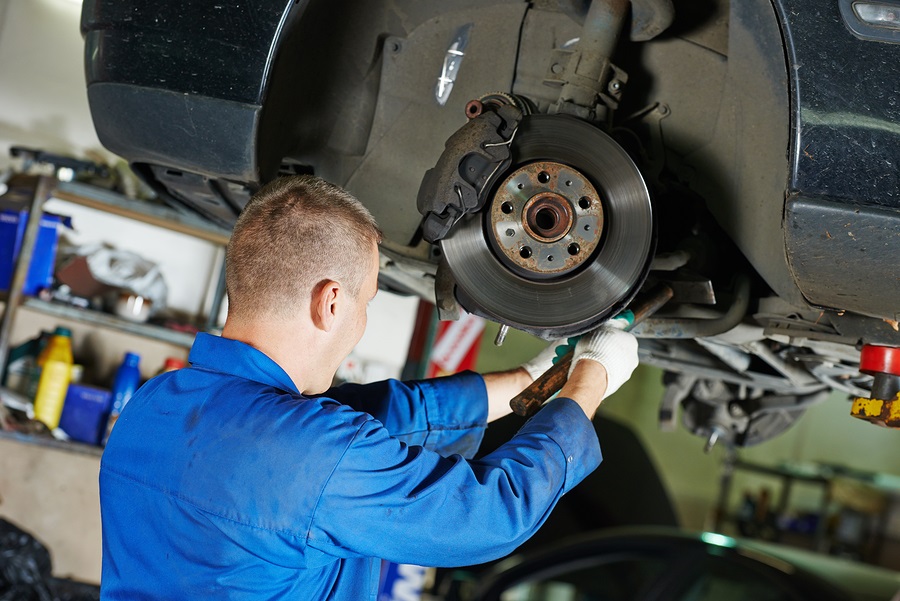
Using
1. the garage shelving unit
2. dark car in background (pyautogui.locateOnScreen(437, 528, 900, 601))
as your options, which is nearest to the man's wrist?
dark car in background (pyautogui.locateOnScreen(437, 528, 900, 601))

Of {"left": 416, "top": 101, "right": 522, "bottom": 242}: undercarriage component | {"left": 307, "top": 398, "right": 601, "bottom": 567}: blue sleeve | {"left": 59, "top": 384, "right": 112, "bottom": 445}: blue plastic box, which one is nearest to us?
{"left": 307, "top": 398, "right": 601, "bottom": 567}: blue sleeve

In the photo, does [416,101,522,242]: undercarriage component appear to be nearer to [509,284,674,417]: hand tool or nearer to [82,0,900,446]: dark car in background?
[82,0,900,446]: dark car in background

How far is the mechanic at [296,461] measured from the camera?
106 centimetres

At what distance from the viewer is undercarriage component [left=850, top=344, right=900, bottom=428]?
4.49ft

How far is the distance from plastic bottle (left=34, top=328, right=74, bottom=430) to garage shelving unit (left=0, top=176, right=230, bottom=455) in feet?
0.41

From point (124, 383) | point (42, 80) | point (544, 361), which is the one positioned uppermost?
point (42, 80)

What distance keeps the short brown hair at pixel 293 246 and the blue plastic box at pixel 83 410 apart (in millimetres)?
2162

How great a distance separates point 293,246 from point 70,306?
88.7 inches

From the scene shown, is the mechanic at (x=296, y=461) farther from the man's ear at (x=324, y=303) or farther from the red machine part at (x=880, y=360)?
the red machine part at (x=880, y=360)

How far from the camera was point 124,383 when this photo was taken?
10.6ft

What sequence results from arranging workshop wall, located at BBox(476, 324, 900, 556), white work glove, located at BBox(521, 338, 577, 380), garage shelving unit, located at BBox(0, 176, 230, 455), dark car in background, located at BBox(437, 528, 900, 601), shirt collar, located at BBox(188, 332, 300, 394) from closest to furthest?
shirt collar, located at BBox(188, 332, 300, 394)
white work glove, located at BBox(521, 338, 577, 380)
dark car in background, located at BBox(437, 528, 900, 601)
garage shelving unit, located at BBox(0, 176, 230, 455)
workshop wall, located at BBox(476, 324, 900, 556)

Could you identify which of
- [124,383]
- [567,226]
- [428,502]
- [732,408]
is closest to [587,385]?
[567,226]

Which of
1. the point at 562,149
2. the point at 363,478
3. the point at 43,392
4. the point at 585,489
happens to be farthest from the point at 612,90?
the point at 585,489

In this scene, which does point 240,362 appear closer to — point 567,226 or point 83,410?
point 567,226
